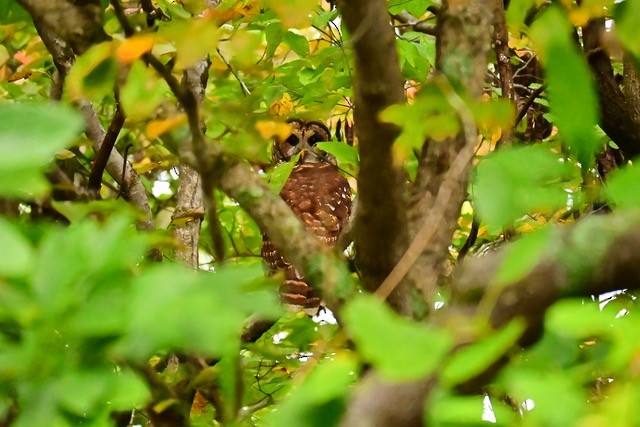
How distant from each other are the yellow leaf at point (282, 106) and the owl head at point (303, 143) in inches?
39.9

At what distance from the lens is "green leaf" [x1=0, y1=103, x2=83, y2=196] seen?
39 centimetres

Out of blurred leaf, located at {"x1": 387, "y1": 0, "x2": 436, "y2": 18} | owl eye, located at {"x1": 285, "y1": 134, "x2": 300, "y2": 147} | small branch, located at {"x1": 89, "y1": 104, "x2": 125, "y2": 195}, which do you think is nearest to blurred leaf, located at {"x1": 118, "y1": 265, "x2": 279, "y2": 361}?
small branch, located at {"x1": 89, "y1": 104, "x2": 125, "y2": 195}

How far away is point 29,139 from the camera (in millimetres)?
402

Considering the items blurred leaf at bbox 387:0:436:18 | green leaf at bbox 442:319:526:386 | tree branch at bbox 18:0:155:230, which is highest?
green leaf at bbox 442:319:526:386

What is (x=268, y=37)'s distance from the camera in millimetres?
1530

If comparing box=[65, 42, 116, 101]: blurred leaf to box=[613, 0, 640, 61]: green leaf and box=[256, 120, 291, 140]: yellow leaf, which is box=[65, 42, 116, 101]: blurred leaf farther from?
box=[613, 0, 640, 61]: green leaf

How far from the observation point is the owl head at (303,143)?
268cm

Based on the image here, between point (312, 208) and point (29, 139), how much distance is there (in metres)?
1.70

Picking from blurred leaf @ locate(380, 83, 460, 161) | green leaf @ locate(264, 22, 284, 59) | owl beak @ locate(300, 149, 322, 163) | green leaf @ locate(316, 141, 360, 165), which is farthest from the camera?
owl beak @ locate(300, 149, 322, 163)

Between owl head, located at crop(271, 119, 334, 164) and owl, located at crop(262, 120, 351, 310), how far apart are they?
0.09m

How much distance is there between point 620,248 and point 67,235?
317 millimetres

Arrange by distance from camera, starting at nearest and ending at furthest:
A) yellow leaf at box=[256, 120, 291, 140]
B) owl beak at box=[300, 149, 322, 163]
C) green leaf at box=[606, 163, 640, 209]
A: green leaf at box=[606, 163, 640, 209] < yellow leaf at box=[256, 120, 291, 140] < owl beak at box=[300, 149, 322, 163]

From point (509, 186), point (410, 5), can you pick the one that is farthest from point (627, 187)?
point (410, 5)

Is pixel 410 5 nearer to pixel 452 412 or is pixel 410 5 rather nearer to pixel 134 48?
pixel 134 48
